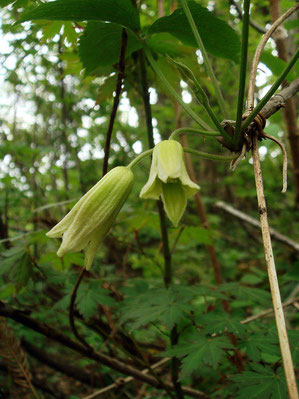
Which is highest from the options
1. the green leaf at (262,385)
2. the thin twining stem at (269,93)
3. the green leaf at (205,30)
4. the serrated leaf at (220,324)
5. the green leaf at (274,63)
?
the green leaf at (205,30)

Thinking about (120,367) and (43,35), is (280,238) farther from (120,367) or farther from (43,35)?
(43,35)

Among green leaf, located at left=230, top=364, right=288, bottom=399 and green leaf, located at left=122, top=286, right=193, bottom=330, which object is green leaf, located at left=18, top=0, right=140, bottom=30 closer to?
green leaf, located at left=122, top=286, right=193, bottom=330

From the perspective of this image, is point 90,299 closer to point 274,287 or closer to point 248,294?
point 248,294

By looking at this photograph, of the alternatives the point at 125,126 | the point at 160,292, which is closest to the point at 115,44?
A: the point at 160,292

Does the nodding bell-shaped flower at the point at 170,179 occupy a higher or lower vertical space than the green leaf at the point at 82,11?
lower

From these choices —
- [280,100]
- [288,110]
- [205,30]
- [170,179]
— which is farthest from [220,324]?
[288,110]

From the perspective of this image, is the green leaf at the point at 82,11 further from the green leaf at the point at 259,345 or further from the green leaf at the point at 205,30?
the green leaf at the point at 259,345

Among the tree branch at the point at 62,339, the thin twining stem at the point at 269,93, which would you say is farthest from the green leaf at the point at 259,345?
the thin twining stem at the point at 269,93

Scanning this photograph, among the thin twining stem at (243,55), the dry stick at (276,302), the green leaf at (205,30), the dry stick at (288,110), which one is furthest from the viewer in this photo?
the dry stick at (288,110)
